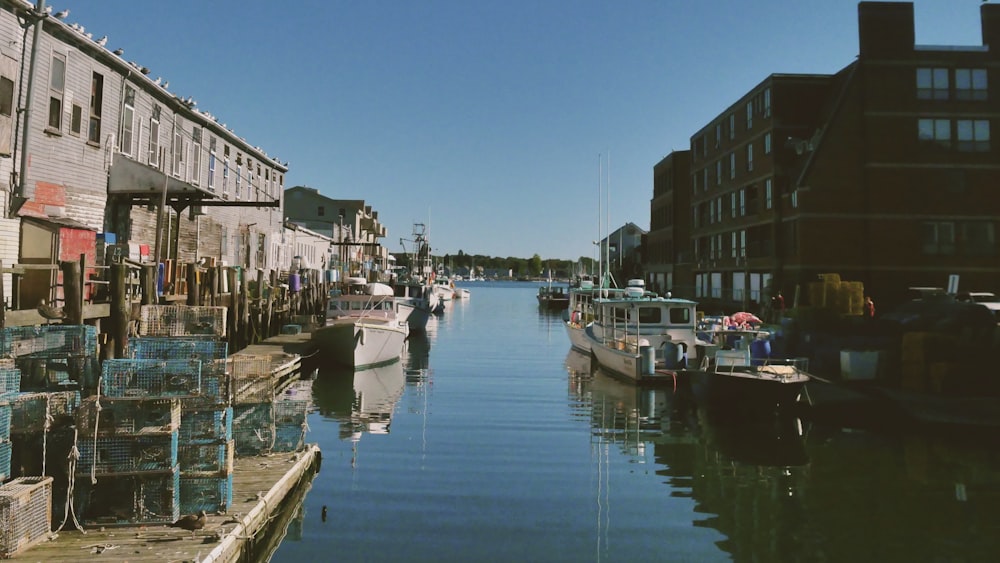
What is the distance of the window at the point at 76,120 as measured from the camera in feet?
64.8

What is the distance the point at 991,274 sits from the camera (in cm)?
4062

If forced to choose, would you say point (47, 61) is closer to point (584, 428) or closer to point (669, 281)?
point (584, 428)

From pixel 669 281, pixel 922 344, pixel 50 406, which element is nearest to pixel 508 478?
pixel 50 406

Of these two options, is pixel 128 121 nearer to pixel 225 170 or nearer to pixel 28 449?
pixel 225 170

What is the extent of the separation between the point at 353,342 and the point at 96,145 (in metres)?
11.6

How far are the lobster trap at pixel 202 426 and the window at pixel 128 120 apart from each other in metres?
17.0

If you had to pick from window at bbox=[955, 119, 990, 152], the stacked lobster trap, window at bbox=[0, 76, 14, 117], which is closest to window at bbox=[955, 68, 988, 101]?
window at bbox=[955, 119, 990, 152]

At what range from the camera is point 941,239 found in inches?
1624

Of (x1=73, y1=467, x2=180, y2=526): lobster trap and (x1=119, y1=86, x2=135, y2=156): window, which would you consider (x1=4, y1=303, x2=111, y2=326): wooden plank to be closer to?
(x1=73, y1=467, x2=180, y2=526): lobster trap

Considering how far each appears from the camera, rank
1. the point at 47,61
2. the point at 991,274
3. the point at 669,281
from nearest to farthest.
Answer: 1. the point at 47,61
2. the point at 991,274
3. the point at 669,281

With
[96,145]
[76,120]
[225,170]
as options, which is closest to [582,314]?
[225,170]

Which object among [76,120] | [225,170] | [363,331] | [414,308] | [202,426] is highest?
[225,170]

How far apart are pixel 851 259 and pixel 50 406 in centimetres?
4384

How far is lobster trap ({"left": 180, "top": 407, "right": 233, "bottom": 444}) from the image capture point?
9.23 m
